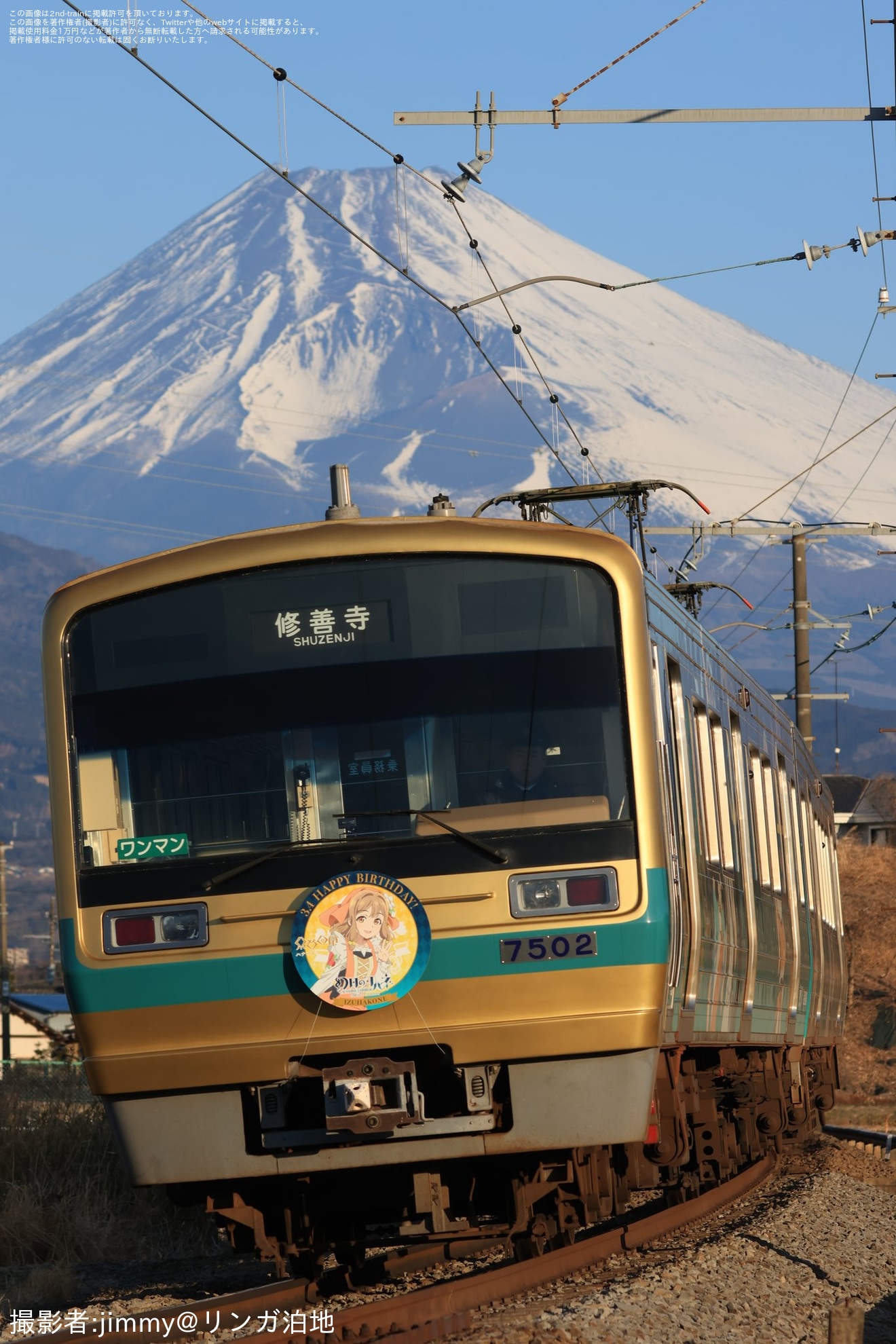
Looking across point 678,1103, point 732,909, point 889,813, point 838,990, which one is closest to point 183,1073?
point 678,1103

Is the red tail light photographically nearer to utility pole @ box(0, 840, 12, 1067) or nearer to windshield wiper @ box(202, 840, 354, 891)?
windshield wiper @ box(202, 840, 354, 891)

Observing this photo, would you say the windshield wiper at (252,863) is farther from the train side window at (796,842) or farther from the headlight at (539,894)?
the train side window at (796,842)

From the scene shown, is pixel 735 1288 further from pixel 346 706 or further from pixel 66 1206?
pixel 66 1206

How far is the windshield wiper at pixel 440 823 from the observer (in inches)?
288

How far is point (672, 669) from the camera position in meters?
8.83

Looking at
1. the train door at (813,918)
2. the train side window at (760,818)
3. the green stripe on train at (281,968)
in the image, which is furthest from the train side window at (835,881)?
the green stripe on train at (281,968)

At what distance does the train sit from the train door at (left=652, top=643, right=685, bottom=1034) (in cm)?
4

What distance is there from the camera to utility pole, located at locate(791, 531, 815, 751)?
30578 mm

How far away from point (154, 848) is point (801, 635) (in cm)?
2468

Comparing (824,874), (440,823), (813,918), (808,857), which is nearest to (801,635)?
(824,874)

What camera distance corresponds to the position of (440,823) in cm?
738

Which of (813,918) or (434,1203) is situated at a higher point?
(813,918)

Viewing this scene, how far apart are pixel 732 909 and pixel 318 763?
130 inches

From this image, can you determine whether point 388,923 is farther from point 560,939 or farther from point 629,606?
point 629,606
